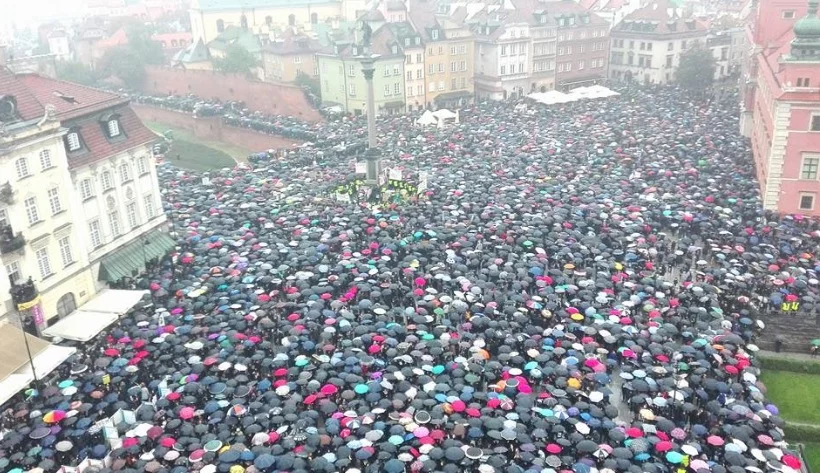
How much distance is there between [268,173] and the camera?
206ft

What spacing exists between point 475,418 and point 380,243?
766 inches

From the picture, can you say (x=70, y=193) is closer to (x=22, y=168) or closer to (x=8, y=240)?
(x=22, y=168)

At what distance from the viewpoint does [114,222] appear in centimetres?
4428

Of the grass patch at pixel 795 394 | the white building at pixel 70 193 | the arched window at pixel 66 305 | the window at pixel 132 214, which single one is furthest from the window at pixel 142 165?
the grass patch at pixel 795 394

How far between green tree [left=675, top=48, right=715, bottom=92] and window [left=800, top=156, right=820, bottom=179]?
46232 mm

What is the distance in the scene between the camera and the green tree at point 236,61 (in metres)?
100

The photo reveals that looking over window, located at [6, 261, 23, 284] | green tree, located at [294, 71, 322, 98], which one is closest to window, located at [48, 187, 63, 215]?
window, located at [6, 261, 23, 284]

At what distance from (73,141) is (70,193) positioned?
124 inches

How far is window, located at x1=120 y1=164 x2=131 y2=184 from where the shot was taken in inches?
1758

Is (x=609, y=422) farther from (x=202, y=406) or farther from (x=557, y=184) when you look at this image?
(x=557, y=184)

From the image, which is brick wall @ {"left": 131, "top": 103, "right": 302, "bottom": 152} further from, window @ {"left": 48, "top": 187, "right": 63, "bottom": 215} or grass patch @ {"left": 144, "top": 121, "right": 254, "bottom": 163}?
window @ {"left": 48, "top": 187, "right": 63, "bottom": 215}

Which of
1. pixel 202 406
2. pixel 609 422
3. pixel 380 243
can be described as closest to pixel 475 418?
pixel 609 422

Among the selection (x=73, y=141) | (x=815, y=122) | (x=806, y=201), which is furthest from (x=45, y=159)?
(x=806, y=201)

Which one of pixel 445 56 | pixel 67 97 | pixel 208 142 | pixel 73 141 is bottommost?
pixel 208 142
